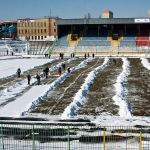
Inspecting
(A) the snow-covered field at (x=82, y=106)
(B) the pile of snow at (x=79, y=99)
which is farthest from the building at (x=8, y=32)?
(B) the pile of snow at (x=79, y=99)

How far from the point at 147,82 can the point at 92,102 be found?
9.46 metres

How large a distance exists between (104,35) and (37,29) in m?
34.3

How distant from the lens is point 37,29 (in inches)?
4114

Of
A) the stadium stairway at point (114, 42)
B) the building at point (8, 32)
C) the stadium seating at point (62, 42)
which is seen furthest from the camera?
the building at point (8, 32)

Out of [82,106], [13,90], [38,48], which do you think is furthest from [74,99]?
[38,48]

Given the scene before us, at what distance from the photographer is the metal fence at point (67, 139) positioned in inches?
582

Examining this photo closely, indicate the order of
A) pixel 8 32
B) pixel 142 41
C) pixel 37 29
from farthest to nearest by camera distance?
pixel 8 32 < pixel 37 29 < pixel 142 41

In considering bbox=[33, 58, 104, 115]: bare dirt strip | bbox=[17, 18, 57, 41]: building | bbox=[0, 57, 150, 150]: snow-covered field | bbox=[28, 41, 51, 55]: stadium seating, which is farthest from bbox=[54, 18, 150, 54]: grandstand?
bbox=[33, 58, 104, 115]: bare dirt strip

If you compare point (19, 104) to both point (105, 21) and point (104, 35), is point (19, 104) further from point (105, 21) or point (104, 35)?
point (104, 35)

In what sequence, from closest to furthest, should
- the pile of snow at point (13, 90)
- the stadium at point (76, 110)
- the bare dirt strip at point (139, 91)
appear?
the stadium at point (76, 110)
the bare dirt strip at point (139, 91)
the pile of snow at point (13, 90)

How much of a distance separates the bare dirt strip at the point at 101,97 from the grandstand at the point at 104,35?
30.3 meters

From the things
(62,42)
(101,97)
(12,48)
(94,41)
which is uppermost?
(94,41)

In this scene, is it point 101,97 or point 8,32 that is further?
point 8,32

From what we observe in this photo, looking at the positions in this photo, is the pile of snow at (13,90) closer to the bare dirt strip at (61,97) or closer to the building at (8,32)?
the bare dirt strip at (61,97)
